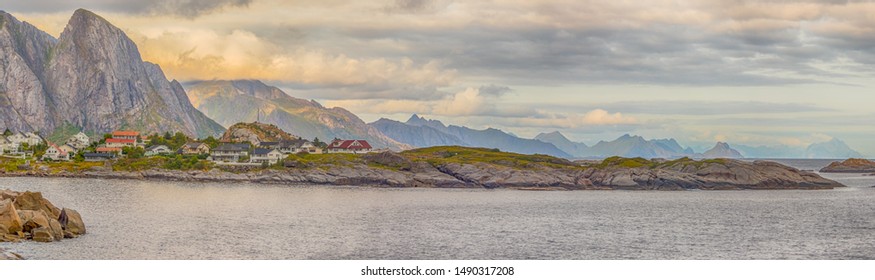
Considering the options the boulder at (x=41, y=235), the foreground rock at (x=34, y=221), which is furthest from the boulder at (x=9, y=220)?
the boulder at (x=41, y=235)

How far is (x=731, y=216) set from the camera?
117750 millimetres

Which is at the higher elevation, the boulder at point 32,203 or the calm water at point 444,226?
the boulder at point 32,203

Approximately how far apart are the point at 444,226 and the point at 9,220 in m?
45.5

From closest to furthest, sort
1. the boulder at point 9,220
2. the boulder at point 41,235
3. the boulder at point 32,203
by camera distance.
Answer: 1. the boulder at point 9,220
2. the boulder at point 41,235
3. the boulder at point 32,203

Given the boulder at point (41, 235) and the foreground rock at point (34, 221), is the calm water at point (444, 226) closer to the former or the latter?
the boulder at point (41, 235)

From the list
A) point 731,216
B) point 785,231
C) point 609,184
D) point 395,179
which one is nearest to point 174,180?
point 395,179

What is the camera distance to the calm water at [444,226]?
75562mm

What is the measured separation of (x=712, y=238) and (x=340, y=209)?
172ft

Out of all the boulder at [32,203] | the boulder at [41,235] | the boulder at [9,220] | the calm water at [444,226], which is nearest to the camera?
the boulder at [9,220]

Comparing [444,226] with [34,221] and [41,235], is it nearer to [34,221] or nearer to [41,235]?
[41,235]

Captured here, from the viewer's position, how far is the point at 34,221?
7694 centimetres

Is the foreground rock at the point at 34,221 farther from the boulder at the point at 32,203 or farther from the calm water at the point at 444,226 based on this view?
the calm water at the point at 444,226

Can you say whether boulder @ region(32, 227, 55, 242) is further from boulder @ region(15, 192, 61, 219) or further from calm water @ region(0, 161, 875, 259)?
boulder @ region(15, 192, 61, 219)

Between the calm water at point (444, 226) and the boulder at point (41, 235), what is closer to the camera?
the boulder at point (41, 235)
